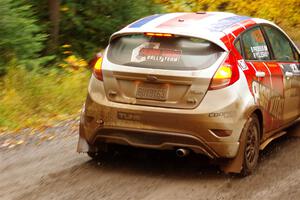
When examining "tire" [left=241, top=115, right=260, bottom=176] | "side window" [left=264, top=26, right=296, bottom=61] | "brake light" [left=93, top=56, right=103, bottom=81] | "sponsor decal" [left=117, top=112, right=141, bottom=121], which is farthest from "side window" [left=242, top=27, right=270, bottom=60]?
"brake light" [left=93, top=56, right=103, bottom=81]

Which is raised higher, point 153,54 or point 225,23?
point 225,23

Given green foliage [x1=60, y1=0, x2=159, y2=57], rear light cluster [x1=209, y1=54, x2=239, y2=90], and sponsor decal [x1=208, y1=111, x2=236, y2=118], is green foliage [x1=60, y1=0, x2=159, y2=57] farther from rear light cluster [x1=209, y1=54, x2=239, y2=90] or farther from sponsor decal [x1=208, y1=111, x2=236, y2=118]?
sponsor decal [x1=208, y1=111, x2=236, y2=118]

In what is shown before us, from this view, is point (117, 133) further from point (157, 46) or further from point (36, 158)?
point (36, 158)

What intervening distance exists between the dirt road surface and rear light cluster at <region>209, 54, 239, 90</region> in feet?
3.51

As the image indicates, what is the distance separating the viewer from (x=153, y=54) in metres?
6.64

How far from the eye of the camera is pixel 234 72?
6.47 m

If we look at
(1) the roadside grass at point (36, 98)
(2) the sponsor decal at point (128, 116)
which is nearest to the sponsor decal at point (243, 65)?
(2) the sponsor decal at point (128, 116)

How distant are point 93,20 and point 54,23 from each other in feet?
3.74

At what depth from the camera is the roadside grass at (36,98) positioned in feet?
31.5

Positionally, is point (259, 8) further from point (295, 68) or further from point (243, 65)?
point (243, 65)

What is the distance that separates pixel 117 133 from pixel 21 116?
3.54 m

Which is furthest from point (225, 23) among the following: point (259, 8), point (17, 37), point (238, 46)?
point (259, 8)

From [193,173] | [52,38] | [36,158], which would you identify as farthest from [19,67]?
[193,173]

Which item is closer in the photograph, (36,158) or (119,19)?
(36,158)
